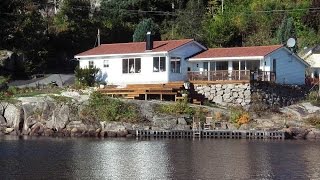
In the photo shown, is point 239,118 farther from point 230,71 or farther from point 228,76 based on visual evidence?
point 230,71

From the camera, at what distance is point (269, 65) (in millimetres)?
50969

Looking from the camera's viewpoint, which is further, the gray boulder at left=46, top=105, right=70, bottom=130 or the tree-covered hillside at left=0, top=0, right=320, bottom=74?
the tree-covered hillside at left=0, top=0, right=320, bottom=74

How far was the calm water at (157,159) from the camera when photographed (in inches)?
1079

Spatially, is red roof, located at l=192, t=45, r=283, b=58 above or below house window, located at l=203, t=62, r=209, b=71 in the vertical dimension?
above

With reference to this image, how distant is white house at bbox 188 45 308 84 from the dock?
21.9 feet

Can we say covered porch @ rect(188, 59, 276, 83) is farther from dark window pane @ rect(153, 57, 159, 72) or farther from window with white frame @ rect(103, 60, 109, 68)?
window with white frame @ rect(103, 60, 109, 68)

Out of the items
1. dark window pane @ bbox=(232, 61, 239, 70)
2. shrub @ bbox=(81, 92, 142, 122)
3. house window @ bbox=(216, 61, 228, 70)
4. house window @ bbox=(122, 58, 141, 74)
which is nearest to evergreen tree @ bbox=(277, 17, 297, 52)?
house window @ bbox=(216, 61, 228, 70)

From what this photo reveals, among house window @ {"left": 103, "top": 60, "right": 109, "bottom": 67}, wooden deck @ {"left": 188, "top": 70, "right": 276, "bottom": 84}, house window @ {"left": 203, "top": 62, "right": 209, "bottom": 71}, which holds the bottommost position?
wooden deck @ {"left": 188, "top": 70, "right": 276, "bottom": 84}

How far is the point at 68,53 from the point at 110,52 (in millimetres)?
14311

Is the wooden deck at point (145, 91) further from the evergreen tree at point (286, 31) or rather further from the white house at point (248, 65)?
the evergreen tree at point (286, 31)

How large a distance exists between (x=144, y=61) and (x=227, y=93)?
7001 millimetres

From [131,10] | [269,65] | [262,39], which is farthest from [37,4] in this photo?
[269,65]

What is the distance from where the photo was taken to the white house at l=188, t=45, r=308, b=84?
49.3 metres

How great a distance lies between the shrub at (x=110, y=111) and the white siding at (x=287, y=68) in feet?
39.6
